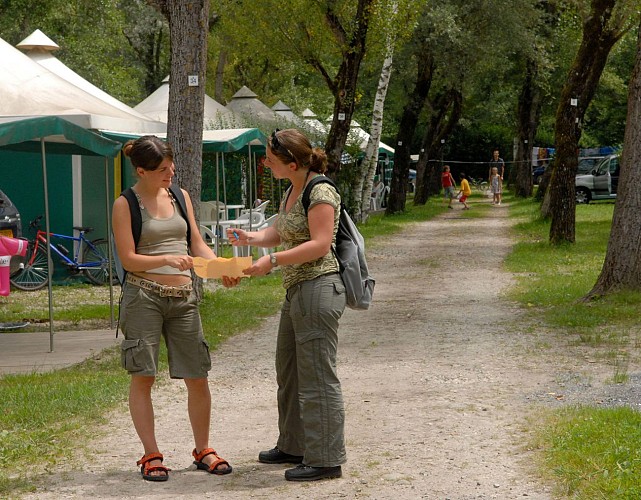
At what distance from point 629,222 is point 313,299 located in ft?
24.5

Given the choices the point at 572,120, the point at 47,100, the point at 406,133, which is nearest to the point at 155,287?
the point at 47,100

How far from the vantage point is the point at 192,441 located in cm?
650

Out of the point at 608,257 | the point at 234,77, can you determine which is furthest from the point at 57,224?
the point at 234,77

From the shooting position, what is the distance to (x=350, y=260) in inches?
220

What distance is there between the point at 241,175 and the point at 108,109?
12.4 m

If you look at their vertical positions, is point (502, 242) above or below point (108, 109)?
below

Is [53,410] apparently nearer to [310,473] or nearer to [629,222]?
[310,473]

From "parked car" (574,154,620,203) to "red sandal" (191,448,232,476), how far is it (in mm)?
34375

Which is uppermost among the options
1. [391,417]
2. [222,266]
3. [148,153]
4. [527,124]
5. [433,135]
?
Answer: [527,124]

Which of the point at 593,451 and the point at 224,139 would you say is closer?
the point at 593,451

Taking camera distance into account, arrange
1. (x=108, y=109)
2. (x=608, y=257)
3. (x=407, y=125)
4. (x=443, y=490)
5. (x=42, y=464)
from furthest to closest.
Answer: (x=407, y=125)
(x=108, y=109)
(x=608, y=257)
(x=42, y=464)
(x=443, y=490)

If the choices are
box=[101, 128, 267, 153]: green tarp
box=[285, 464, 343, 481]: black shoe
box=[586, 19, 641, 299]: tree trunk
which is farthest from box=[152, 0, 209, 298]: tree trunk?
box=[285, 464, 343, 481]: black shoe

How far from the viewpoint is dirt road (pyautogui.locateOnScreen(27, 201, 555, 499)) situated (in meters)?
5.48

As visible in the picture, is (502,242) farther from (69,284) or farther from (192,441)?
(192,441)
